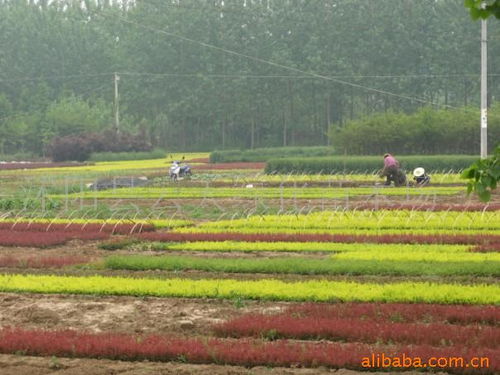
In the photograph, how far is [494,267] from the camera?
1599 centimetres

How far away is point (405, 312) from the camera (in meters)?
12.3

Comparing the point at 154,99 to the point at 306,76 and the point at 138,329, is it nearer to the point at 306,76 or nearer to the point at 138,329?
the point at 306,76

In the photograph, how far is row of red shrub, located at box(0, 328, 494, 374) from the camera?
32.3ft

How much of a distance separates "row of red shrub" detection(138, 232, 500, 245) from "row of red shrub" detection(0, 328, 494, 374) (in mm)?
9767

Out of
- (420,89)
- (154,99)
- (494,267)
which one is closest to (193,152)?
(154,99)

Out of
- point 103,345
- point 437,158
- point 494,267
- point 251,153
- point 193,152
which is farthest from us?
point 193,152

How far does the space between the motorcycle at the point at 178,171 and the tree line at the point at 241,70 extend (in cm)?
2918

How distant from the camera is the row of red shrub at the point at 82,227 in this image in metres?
23.8

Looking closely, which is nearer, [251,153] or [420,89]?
[251,153]

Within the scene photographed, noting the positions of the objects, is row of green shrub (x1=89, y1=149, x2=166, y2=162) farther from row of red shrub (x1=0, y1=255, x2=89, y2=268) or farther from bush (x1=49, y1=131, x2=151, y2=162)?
row of red shrub (x1=0, y1=255, x2=89, y2=268)

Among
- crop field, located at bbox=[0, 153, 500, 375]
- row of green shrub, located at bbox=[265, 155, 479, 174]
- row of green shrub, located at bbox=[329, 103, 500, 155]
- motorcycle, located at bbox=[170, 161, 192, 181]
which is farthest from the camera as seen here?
row of green shrub, located at bbox=[329, 103, 500, 155]

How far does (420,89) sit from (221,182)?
137 feet

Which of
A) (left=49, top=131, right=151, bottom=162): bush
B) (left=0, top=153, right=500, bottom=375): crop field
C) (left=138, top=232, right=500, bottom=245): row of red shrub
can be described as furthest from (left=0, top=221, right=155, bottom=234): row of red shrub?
(left=49, top=131, right=151, bottom=162): bush

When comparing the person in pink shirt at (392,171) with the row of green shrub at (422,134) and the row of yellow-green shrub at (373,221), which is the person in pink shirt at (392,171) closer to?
the row of yellow-green shrub at (373,221)
